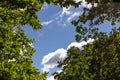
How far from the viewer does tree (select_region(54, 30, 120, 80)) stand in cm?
3972

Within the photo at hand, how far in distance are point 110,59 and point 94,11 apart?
1409 cm

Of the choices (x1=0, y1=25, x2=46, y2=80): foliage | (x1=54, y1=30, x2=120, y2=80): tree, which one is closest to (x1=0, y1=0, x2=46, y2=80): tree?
(x1=0, y1=25, x2=46, y2=80): foliage

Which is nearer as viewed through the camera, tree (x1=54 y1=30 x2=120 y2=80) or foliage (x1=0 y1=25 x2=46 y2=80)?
foliage (x1=0 y1=25 x2=46 y2=80)

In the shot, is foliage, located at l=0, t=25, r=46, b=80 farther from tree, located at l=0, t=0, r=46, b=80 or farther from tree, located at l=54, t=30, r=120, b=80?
tree, located at l=54, t=30, r=120, b=80

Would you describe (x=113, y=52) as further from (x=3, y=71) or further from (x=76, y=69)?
(x=3, y=71)

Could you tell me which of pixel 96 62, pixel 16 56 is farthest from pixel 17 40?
pixel 96 62

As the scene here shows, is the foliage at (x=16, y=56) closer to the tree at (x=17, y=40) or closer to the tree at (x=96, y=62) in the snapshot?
the tree at (x=17, y=40)

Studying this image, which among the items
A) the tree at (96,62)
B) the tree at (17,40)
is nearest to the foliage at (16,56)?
the tree at (17,40)

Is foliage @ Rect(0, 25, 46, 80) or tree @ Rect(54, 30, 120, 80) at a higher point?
tree @ Rect(54, 30, 120, 80)

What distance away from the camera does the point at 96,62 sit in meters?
42.0

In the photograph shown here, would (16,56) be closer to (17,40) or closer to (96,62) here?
(17,40)

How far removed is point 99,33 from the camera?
3422 centimetres

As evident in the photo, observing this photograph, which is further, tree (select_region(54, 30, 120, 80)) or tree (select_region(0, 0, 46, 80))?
tree (select_region(54, 30, 120, 80))

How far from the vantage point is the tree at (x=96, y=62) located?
39.7m
